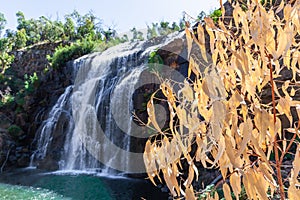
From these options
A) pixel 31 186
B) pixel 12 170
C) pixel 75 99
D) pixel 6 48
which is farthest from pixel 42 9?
pixel 31 186

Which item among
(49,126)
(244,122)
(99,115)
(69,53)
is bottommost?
(244,122)

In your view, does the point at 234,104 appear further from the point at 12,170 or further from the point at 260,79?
the point at 12,170

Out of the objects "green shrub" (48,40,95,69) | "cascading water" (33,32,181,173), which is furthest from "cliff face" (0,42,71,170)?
"cascading water" (33,32,181,173)

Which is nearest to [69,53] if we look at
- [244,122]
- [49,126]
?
[49,126]

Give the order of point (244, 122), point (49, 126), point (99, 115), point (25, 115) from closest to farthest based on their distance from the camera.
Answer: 1. point (244, 122)
2. point (99, 115)
3. point (49, 126)
4. point (25, 115)

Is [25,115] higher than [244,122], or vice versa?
[25,115]

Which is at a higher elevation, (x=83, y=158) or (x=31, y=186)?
(x=83, y=158)

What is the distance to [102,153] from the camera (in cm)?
877

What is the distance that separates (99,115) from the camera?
30.3ft

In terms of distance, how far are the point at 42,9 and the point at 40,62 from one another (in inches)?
254

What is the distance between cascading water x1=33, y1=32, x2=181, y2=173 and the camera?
27.8 ft

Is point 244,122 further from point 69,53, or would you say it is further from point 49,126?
point 69,53

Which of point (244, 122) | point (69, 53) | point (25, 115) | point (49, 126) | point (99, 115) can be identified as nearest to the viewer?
point (244, 122)

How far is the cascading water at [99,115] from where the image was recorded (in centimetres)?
848
